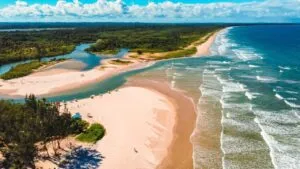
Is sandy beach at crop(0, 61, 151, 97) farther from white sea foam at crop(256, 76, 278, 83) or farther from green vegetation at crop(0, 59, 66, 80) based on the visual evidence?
white sea foam at crop(256, 76, 278, 83)

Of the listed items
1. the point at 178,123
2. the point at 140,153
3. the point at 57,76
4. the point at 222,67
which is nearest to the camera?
the point at 140,153

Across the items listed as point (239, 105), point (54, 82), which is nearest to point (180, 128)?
point (239, 105)

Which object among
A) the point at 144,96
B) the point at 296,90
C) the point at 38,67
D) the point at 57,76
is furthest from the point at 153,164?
the point at 38,67

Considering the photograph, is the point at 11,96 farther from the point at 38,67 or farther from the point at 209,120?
the point at 209,120

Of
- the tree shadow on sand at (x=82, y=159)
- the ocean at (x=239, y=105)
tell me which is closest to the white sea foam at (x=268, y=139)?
the ocean at (x=239, y=105)

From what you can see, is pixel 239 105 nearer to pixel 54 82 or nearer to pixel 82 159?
pixel 82 159

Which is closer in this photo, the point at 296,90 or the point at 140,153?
the point at 140,153
